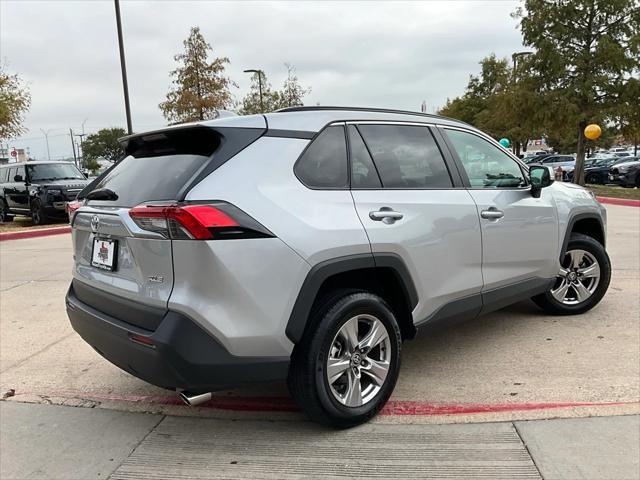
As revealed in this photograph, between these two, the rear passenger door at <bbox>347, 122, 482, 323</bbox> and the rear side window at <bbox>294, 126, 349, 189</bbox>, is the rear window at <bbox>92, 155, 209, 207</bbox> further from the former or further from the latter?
the rear passenger door at <bbox>347, 122, 482, 323</bbox>

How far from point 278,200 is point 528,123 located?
2153 cm

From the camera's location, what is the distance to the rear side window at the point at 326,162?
9.52 ft

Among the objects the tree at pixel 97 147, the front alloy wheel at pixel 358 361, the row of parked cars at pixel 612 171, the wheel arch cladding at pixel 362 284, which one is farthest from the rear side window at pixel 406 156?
the tree at pixel 97 147

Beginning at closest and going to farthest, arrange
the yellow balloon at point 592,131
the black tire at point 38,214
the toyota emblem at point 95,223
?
the toyota emblem at point 95,223
the black tire at point 38,214
the yellow balloon at point 592,131

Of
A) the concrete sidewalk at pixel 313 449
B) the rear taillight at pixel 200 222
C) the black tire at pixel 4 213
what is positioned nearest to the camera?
the rear taillight at pixel 200 222

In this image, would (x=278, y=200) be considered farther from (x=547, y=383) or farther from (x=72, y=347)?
(x=72, y=347)

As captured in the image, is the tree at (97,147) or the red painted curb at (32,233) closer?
the red painted curb at (32,233)

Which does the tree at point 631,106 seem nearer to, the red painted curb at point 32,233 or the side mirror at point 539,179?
the side mirror at point 539,179

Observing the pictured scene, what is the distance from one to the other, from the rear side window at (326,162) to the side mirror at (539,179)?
1884 mm

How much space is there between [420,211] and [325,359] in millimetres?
1103

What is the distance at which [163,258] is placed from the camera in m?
2.55

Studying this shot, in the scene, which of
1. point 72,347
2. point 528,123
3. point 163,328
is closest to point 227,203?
point 163,328

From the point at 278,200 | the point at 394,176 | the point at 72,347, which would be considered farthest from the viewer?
the point at 72,347

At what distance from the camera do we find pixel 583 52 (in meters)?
20.0
